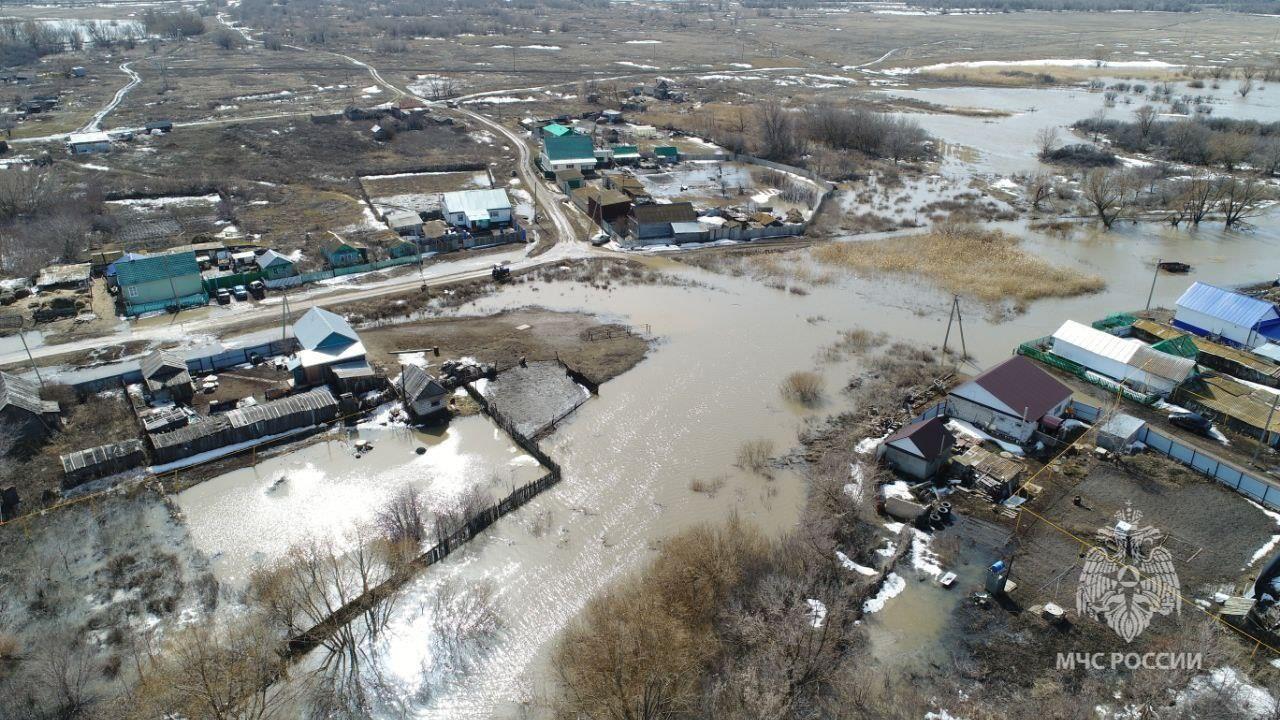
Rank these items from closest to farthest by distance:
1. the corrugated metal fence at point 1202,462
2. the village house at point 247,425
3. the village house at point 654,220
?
the corrugated metal fence at point 1202,462 < the village house at point 247,425 < the village house at point 654,220

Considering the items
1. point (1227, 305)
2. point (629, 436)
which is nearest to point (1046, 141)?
point (1227, 305)

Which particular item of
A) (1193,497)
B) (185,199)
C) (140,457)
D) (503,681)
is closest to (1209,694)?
(1193,497)

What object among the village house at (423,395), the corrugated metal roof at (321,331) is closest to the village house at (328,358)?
the corrugated metal roof at (321,331)

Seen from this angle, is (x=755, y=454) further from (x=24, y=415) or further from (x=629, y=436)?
(x=24, y=415)

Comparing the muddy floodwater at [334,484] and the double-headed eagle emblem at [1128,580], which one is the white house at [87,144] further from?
the double-headed eagle emblem at [1128,580]

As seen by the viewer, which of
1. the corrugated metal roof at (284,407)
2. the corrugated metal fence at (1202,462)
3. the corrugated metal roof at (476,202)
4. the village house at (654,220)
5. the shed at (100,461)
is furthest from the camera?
the corrugated metal roof at (476,202)

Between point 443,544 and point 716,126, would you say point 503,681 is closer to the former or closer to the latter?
point 443,544
